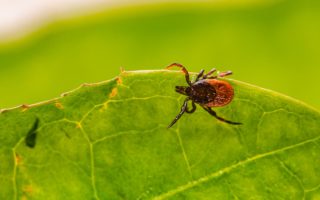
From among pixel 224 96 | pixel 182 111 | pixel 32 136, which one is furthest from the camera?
pixel 224 96

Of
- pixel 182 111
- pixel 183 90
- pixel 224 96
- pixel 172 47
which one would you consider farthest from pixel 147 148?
pixel 172 47

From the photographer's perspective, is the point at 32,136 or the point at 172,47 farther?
the point at 172,47

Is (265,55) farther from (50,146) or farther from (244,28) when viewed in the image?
(50,146)

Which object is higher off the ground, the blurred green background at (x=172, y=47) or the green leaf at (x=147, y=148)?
the green leaf at (x=147, y=148)

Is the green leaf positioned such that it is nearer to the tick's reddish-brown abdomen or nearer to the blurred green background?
the tick's reddish-brown abdomen

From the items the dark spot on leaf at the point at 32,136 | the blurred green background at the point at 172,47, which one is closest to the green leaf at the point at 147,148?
the dark spot on leaf at the point at 32,136

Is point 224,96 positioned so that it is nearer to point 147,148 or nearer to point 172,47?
point 147,148

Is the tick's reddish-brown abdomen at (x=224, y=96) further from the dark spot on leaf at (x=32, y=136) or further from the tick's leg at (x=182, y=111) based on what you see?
the dark spot on leaf at (x=32, y=136)
